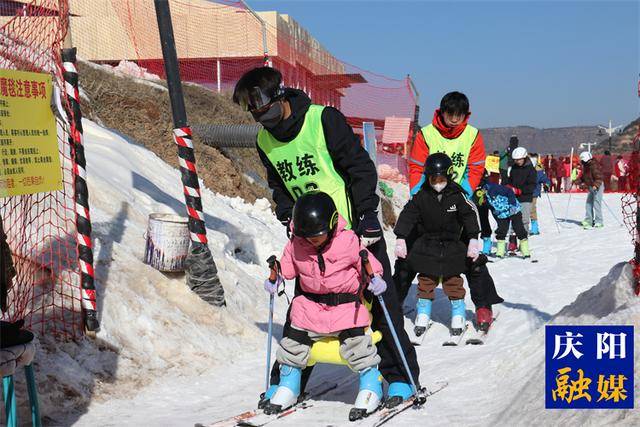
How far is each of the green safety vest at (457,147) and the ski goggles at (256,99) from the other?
3.60 meters

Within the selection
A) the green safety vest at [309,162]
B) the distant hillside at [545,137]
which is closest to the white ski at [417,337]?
the green safety vest at [309,162]

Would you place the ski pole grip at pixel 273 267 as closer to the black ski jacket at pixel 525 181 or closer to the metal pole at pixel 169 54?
the metal pole at pixel 169 54

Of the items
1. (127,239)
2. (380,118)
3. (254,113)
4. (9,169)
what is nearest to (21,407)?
(9,169)

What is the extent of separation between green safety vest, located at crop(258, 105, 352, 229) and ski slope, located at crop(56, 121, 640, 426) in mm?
1477

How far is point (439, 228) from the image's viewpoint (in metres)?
7.78

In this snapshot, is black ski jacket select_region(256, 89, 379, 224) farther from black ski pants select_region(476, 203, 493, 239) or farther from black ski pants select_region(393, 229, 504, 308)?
black ski pants select_region(476, 203, 493, 239)

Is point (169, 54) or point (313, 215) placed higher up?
point (169, 54)

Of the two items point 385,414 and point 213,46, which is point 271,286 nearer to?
point 385,414

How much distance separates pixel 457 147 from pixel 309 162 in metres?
3.39

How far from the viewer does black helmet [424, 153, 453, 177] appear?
296 inches

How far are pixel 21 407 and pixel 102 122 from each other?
869 cm

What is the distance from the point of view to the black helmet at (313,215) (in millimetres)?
4789

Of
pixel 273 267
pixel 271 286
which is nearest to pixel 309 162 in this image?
pixel 273 267

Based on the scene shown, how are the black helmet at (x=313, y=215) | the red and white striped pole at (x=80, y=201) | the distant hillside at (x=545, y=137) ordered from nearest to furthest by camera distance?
the black helmet at (x=313, y=215) < the red and white striped pole at (x=80, y=201) < the distant hillside at (x=545, y=137)
